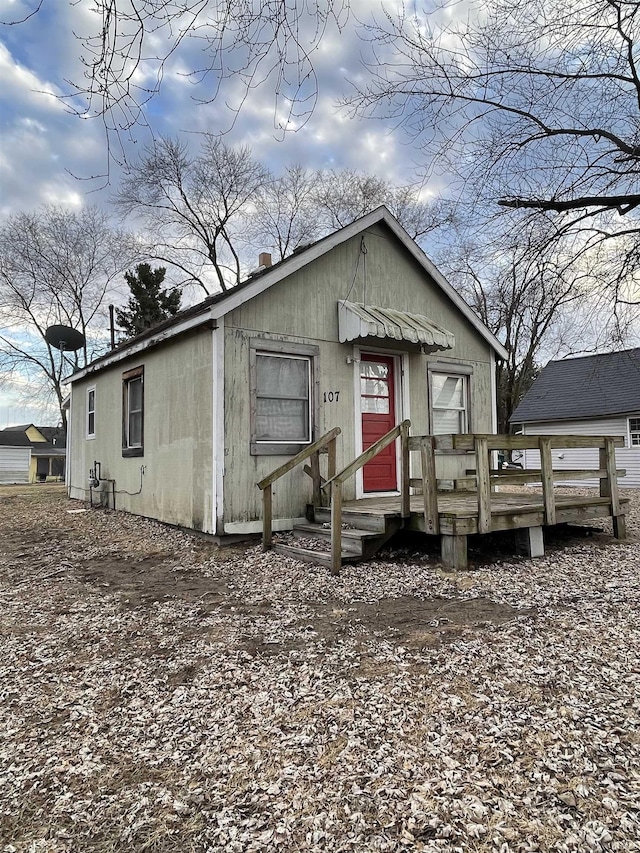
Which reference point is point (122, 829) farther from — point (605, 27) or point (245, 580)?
point (605, 27)

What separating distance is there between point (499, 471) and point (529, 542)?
1.82m

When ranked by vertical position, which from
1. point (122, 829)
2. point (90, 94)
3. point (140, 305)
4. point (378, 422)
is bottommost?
point (122, 829)

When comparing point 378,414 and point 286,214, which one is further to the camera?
point 286,214

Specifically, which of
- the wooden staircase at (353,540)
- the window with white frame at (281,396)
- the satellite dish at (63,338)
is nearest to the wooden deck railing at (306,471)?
the wooden staircase at (353,540)

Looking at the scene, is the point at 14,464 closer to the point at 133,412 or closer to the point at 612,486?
the point at 133,412

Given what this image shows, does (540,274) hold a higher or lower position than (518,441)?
higher

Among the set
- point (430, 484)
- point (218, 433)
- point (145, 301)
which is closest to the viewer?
point (430, 484)

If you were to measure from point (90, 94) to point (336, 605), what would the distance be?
12.6 ft

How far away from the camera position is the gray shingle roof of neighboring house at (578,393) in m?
18.3

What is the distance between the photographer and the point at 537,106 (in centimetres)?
622

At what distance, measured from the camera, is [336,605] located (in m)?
4.46

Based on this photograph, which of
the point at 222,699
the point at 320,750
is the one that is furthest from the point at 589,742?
the point at 222,699

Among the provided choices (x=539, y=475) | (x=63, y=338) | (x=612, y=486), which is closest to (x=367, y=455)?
(x=539, y=475)

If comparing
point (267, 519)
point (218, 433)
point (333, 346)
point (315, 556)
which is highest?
point (333, 346)
